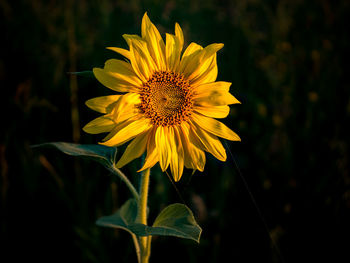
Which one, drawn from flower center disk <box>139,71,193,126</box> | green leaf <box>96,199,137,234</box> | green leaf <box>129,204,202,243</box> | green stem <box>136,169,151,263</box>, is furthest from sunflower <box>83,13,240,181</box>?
green leaf <box>96,199,137,234</box>

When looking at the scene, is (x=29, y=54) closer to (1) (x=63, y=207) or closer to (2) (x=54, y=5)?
(2) (x=54, y=5)

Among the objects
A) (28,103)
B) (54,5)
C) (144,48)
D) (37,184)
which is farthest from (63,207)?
(54,5)

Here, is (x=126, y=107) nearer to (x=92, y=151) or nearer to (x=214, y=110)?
(x=92, y=151)

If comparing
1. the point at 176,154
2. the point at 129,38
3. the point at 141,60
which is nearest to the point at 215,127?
the point at 176,154

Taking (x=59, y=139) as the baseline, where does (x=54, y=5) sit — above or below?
above

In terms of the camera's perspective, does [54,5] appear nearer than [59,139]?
No

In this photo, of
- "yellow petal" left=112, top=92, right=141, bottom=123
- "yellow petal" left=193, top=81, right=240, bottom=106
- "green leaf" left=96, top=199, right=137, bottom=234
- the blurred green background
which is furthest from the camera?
the blurred green background

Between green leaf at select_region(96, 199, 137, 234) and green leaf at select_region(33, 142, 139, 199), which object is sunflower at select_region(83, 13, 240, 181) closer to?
green leaf at select_region(33, 142, 139, 199)
